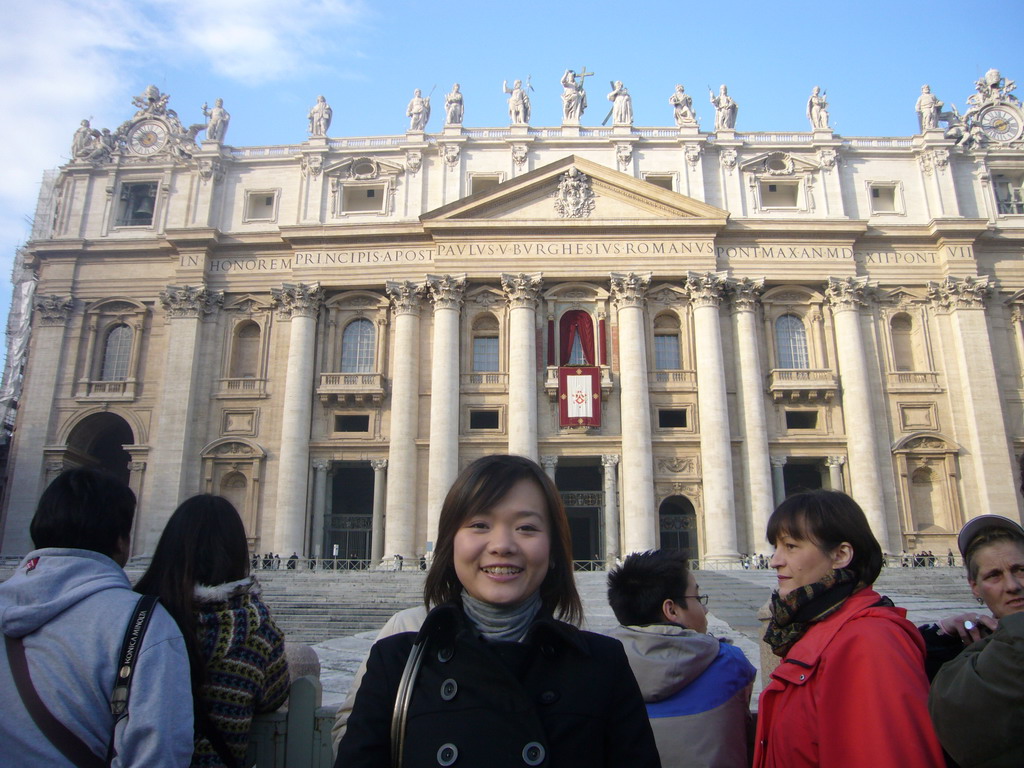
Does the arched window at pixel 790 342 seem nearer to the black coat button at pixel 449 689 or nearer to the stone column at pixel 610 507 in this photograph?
the stone column at pixel 610 507

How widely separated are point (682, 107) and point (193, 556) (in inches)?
1407

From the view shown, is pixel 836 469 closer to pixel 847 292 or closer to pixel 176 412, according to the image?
pixel 847 292

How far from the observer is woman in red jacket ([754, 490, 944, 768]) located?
2715 millimetres

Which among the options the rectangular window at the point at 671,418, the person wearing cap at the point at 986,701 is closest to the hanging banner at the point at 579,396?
the rectangular window at the point at 671,418

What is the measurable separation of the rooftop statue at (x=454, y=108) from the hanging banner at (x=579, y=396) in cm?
1304

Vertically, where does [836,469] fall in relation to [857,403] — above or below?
below

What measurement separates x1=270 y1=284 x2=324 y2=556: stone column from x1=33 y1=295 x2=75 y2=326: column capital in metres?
9.32

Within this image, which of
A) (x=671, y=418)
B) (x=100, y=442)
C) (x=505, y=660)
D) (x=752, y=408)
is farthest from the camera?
(x=100, y=442)

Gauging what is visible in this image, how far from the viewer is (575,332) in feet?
107

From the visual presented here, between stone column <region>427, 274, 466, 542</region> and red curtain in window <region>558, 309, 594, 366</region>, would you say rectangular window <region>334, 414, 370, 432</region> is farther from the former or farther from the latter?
red curtain in window <region>558, 309, 594, 366</region>

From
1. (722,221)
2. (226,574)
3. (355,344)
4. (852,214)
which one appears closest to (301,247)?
(355,344)

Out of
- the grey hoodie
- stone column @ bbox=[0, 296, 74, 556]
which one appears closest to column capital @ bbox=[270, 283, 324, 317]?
stone column @ bbox=[0, 296, 74, 556]

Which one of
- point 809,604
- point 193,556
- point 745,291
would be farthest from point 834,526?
point 745,291

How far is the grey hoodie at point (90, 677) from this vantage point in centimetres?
299
